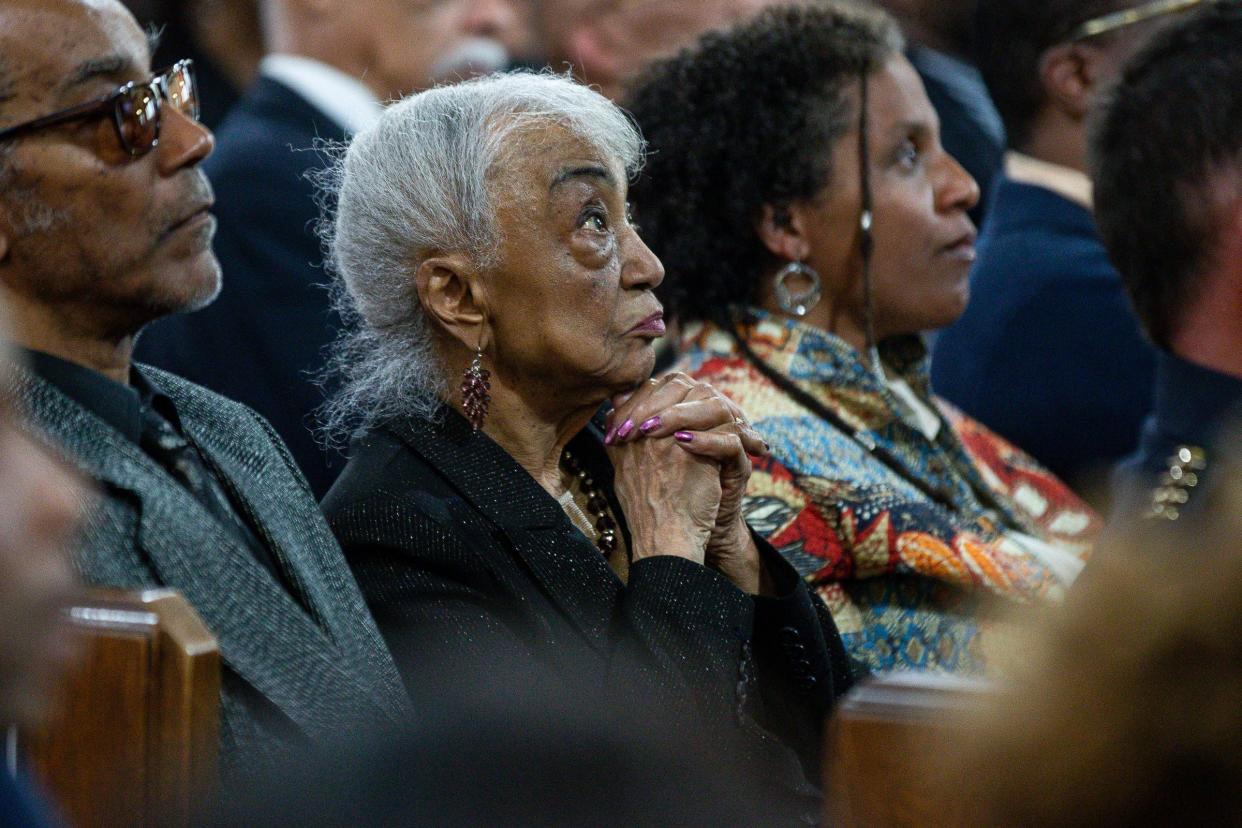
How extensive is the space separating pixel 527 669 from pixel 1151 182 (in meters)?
1.24

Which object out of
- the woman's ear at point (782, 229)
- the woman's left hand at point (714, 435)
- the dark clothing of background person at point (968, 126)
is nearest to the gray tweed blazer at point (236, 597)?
the woman's left hand at point (714, 435)

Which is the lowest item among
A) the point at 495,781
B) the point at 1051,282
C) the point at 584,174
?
the point at 1051,282

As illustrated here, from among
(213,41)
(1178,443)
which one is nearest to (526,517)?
(1178,443)

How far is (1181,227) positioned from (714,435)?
770 mm

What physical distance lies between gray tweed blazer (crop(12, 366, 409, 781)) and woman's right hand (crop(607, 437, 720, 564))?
460mm

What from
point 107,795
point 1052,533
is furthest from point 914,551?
point 107,795

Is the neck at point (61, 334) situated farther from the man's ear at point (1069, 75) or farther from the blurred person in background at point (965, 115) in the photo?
the blurred person in background at point (965, 115)

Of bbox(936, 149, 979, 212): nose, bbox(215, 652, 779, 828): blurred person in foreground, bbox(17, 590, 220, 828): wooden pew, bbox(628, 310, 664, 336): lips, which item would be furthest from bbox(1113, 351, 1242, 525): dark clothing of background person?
bbox(215, 652, 779, 828): blurred person in foreground

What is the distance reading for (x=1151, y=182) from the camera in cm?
266

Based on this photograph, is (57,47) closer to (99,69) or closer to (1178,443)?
(99,69)

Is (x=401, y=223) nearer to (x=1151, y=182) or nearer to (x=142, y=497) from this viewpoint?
(x=142, y=497)

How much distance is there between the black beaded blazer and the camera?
91.9 inches

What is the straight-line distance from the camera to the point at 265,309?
11.5 ft

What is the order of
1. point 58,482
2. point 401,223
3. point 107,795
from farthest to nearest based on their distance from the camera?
point 401,223, point 107,795, point 58,482
